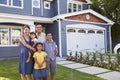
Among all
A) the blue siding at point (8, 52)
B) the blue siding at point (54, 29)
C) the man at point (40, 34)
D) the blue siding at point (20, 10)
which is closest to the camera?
the man at point (40, 34)

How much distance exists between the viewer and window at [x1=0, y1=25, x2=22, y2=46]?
1788 cm

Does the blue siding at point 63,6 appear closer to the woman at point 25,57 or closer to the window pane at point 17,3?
the window pane at point 17,3

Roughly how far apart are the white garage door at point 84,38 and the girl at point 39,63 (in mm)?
12485

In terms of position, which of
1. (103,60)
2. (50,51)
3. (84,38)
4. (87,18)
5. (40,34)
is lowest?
(103,60)

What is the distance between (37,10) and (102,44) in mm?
7030

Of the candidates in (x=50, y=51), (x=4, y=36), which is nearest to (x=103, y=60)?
(x=50, y=51)

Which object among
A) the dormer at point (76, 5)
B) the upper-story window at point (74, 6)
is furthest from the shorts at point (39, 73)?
the upper-story window at point (74, 6)

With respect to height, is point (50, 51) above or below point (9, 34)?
below

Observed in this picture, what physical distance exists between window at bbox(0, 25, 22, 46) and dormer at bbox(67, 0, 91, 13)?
560 cm

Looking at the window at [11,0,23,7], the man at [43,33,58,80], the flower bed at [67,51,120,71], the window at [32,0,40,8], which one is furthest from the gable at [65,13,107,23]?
the man at [43,33,58,80]

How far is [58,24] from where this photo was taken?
→ 62.0 feet

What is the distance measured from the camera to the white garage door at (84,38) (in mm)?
19375

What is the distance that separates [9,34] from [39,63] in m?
12.4

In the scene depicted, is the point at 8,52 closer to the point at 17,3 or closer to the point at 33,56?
the point at 17,3
